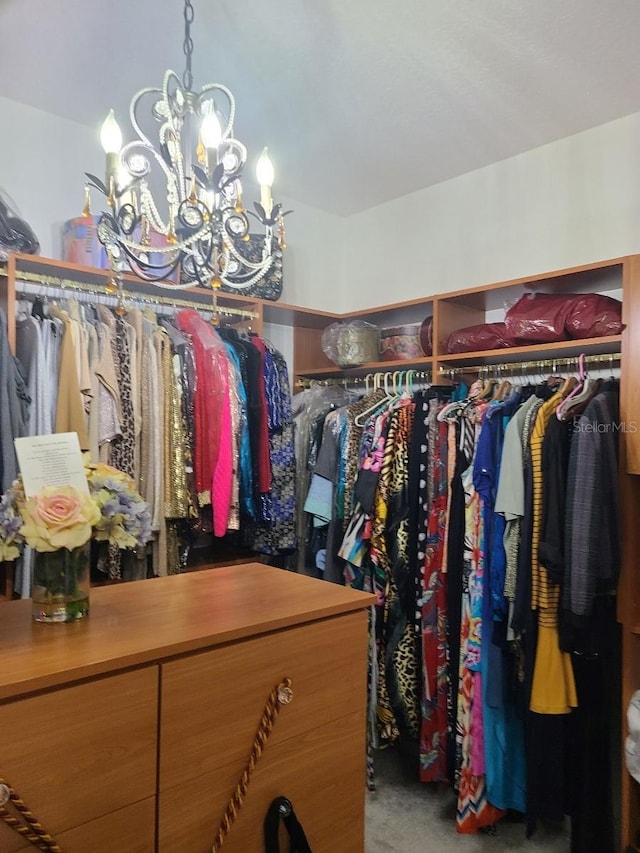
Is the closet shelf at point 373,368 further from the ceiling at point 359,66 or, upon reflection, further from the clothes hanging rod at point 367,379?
the ceiling at point 359,66

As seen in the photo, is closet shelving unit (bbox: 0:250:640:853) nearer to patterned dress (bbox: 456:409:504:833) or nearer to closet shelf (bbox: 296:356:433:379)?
closet shelf (bbox: 296:356:433:379)

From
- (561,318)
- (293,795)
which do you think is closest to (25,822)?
(293,795)

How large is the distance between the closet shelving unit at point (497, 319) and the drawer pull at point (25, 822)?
5.39 feet

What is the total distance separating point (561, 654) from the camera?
2.04m

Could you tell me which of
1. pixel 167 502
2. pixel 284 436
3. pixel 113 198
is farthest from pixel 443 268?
pixel 113 198

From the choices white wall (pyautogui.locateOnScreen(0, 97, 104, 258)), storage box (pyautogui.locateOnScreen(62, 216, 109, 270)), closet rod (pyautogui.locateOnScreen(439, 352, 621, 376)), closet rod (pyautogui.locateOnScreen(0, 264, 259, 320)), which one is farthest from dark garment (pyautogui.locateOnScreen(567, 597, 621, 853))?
white wall (pyautogui.locateOnScreen(0, 97, 104, 258))

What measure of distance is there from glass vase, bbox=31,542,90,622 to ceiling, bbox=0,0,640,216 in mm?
1638

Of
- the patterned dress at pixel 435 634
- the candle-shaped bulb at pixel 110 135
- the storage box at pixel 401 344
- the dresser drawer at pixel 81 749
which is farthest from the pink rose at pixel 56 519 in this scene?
the storage box at pixel 401 344

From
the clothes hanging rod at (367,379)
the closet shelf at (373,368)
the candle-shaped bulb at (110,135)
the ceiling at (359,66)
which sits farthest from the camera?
the clothes hanging rod at (367,379)

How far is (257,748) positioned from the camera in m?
1.17

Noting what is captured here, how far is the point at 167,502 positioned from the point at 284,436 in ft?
2.05

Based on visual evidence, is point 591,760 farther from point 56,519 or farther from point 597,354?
point 56,519

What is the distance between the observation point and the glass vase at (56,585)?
1183 millimetres

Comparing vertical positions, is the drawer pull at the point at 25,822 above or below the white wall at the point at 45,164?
below
